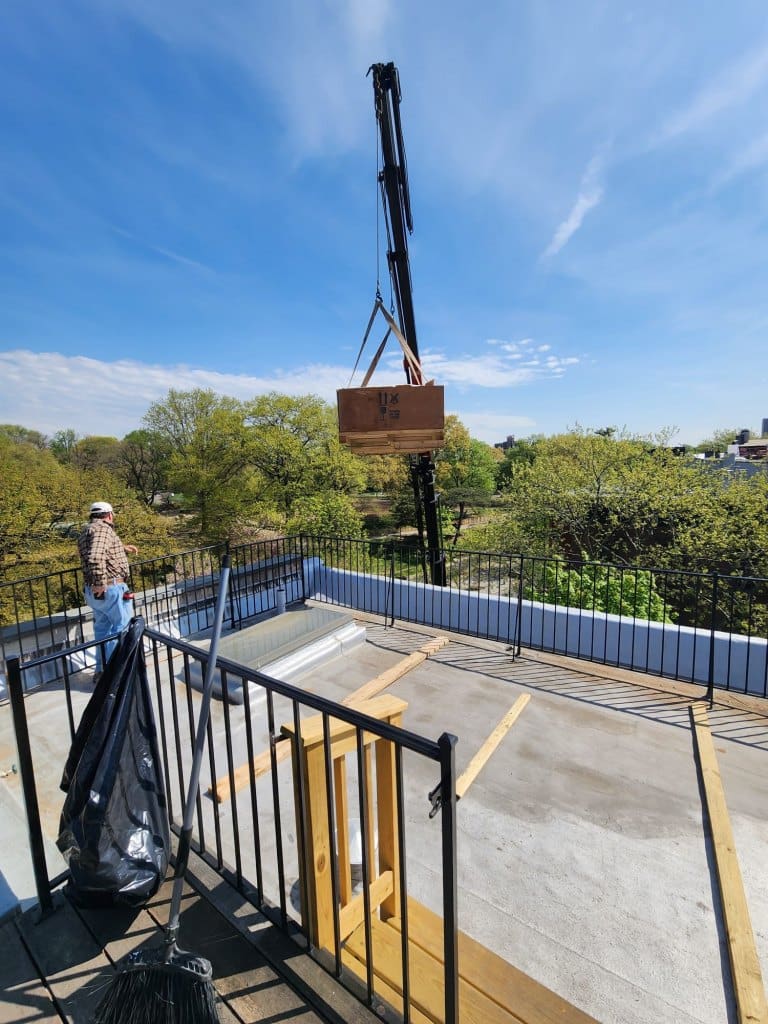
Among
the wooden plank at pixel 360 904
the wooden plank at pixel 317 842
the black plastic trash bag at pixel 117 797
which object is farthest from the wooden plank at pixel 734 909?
the black plastic trash bag at pixel 117 797

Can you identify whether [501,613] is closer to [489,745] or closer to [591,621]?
[591,621]

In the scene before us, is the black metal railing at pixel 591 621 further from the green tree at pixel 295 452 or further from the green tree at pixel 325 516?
the green tree at pixel 295 452

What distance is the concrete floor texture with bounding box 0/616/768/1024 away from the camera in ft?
7.02

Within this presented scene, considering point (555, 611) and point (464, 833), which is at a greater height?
point (555, 611)

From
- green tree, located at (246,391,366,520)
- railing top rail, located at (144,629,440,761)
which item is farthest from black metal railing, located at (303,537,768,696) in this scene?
green tree, located at (246,391,366,520)

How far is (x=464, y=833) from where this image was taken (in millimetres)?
2914

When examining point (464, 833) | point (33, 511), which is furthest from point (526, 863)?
point (33, 511)

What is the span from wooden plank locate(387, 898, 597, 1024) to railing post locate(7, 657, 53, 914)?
141 centimetres

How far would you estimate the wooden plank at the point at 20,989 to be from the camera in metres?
1.50

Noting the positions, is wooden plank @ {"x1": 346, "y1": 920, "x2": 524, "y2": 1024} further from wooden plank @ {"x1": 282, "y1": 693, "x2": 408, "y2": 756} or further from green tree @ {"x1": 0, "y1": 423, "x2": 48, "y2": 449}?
green tree @ {"x1": 0, "y1": 423, "x2": 48, "y2": 449}

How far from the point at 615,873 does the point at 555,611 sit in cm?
329

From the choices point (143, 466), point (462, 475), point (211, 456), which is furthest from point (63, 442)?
point (462, 475)

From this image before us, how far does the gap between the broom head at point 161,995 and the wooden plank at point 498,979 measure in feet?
3.04

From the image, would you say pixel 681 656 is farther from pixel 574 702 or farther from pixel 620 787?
pixel 620 787
